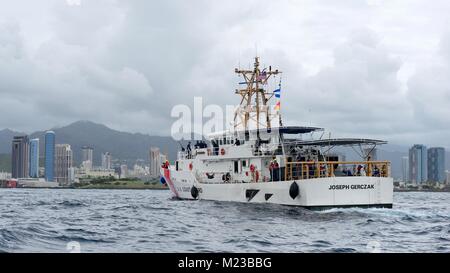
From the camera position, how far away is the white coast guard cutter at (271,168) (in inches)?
1455

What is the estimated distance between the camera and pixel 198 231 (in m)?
26.2

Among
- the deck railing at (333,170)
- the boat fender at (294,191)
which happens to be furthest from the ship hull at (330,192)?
the deck railing at (333,170)

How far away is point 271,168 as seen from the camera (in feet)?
136

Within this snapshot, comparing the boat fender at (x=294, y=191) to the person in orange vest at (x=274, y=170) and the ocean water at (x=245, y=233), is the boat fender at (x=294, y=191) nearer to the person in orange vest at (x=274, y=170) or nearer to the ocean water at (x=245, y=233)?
the ocean water at (x=245, y=233)

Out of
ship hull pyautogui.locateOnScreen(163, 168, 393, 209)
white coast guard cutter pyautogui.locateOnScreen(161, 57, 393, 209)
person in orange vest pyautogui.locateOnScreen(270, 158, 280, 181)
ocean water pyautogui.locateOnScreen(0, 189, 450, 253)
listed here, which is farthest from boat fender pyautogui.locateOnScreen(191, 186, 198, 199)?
ocean water pyautogui.locateOnScreen(0, 189, 450, 253)

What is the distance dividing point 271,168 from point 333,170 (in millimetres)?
4830

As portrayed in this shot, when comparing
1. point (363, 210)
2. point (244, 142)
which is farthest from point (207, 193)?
point (363, 210)

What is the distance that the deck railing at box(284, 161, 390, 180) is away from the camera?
38469 mm

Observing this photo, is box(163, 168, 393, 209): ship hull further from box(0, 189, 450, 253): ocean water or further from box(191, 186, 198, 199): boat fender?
box(191, 186, 198, 199): boat fender

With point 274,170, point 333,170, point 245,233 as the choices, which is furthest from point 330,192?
point 245,233

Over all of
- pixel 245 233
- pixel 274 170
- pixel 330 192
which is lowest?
pixel 245 233

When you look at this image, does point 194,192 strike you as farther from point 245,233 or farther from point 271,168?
point 245,233

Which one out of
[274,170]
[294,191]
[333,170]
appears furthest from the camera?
[274,170]
